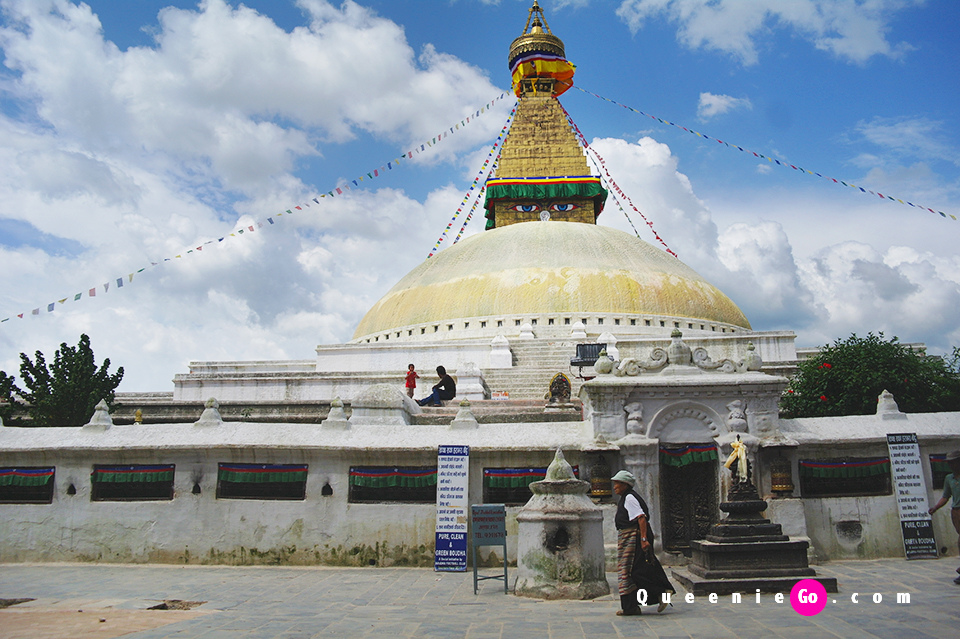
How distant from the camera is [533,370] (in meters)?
19.4

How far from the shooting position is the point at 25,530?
1058 cm

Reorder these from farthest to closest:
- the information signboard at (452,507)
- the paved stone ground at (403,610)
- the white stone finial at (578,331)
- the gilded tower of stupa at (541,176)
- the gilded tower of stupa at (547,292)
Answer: the gilded tower of stupa at (541,176)
the gilded tower of stupa at (547,292)
the white stone finial at (578,331)
the information signboard at (452,507)
the paved stone ground at (403,610)

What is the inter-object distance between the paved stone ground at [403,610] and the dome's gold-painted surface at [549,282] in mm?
15604

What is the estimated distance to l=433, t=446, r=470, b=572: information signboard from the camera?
31.7ft

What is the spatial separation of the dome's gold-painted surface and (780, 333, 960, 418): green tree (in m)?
10.1

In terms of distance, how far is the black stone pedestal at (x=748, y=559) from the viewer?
24.9 feet

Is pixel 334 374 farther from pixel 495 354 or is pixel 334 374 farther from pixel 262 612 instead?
pixel 262 612

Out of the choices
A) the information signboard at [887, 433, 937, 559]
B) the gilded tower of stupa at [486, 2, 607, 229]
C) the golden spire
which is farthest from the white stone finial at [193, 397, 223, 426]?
the golden spire

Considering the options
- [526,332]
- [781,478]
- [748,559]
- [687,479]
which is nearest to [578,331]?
[526,332]

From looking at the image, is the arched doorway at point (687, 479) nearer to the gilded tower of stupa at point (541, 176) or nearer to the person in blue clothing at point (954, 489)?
the person in blue clothing at point (954, 489)

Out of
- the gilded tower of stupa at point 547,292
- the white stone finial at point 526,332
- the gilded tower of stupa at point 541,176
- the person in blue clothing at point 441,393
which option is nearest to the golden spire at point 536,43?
the gilded tower of stupa at point 541,176

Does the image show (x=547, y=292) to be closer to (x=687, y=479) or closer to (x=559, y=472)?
(x=687, y=479)

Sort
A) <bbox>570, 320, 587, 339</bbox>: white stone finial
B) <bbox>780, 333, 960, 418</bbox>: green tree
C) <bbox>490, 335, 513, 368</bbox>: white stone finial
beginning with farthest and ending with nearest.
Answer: <bbox>570, 320, 587, 339</bbox>: white stone finial
<bbox>490, 335, 513, 368</bbox>: white stone finial
<bbox>780, 333, 960, 418</bbox>: green tree

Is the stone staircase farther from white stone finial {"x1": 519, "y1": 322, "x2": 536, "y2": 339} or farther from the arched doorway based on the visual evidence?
the arched doorway
